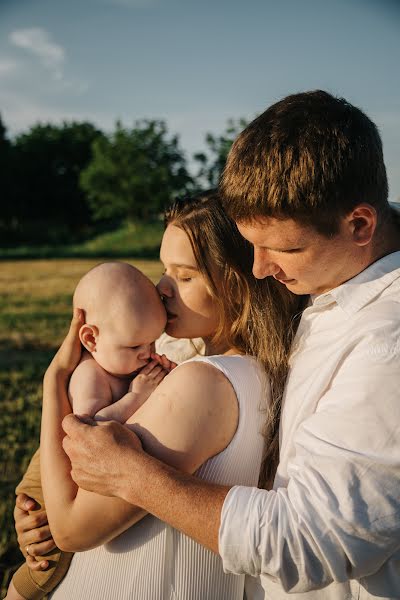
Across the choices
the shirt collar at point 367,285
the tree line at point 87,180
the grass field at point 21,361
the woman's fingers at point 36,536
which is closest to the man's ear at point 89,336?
the woman's fingers at point 36,536

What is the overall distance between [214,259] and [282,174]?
0.60m

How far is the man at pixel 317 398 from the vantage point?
57.3 inches

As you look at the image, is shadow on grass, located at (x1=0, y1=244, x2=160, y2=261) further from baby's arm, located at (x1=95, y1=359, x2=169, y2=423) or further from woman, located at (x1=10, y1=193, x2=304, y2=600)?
woman, located at (x1=10, y1=193, x2=304, y2=600)

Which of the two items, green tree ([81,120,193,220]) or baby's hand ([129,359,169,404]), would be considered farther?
green tree ([81,120,193,220])

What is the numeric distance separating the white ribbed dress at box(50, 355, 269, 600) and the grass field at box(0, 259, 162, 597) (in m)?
1.54

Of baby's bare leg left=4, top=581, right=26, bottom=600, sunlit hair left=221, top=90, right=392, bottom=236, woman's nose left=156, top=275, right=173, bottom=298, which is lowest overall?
baby's bare leg left=4, top=581, right=26, bottom=600

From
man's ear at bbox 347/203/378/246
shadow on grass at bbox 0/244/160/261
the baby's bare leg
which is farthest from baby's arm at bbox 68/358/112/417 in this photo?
shadow on grass at bbox 0/244/160/261

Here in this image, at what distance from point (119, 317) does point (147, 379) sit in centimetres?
28

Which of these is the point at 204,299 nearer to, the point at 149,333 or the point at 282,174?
the point at 149,333

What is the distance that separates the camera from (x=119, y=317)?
7.72 feet

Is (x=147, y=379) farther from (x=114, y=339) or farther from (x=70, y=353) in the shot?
(x=70, y=353)

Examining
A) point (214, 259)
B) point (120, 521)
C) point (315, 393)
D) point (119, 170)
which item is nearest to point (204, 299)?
point (214, 259)

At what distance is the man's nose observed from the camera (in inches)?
78.9

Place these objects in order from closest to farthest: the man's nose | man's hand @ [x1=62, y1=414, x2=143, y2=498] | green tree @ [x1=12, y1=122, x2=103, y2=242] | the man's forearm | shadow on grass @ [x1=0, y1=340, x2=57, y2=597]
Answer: the man's forearm < man's hand @ [x1=62, y1=414, x2=143, y2=498] < the man's nose < shadow on grass @ [x1=0, y1=340, x2=57, y2=597] < green tree @ [x1=12, y1=122, x2=103, y2=242]
